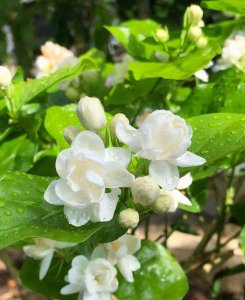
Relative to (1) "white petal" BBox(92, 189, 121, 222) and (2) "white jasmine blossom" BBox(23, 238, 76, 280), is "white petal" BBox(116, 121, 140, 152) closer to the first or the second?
(1) "white petal" BBox(92, 189, 121, 222)

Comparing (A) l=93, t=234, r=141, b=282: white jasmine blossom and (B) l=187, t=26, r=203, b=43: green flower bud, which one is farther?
(B) l=187, t=26, r=203, b=43: green flower bud

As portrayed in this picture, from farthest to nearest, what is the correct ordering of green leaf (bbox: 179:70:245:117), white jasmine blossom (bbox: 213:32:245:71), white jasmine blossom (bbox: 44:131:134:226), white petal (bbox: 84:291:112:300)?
white jasmine blossom (bbox: 213:32:245:71) < green leaf (bbox: 179:70:245:117) < white petal (bbox: 84:291:112:300) < white jasmine blossom (bbox: 44:131:134:226)

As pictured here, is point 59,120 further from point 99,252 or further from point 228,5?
point 228,5

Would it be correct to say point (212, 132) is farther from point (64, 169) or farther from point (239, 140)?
point (64, 169)

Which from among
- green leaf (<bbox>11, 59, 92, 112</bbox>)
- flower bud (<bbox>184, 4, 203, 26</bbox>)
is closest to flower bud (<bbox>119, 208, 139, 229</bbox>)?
green leaf (<bbox>11, 59, 92, 112</bbox>)

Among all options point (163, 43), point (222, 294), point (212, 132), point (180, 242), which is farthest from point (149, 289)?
point (180, 242)

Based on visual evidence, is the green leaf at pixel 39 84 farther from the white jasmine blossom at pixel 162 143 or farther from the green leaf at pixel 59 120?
the white jasmine blossom at pixel 162 143
